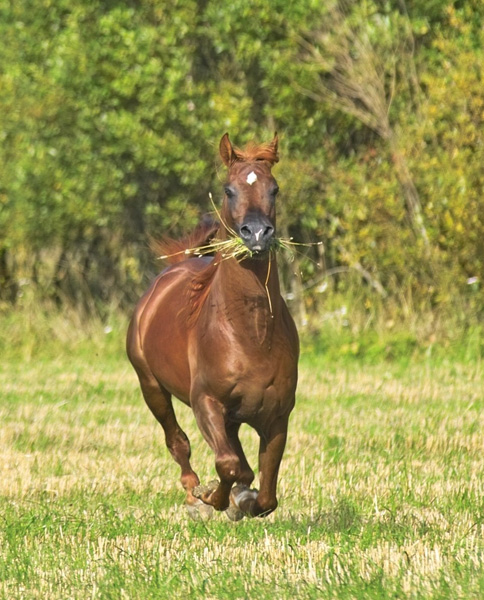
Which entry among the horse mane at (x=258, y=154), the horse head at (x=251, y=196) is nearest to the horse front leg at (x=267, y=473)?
the horse head at (x=251, y=196)

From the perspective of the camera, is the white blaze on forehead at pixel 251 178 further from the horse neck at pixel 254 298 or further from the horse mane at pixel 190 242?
the horse mane at pixel 190 242

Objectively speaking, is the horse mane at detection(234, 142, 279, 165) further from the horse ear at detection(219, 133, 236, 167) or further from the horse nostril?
the horse nostril

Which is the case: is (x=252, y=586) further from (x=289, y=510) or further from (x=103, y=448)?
(x=103, y=448)

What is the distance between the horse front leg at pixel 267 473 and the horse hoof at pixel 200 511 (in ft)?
1.80

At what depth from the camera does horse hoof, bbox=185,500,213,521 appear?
768cm

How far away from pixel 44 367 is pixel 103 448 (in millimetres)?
6337

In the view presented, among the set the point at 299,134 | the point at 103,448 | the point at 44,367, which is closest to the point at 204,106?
the point at 299,134

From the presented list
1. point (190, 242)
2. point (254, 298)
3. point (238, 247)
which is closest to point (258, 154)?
point (238, 247)

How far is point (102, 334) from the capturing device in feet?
62.4

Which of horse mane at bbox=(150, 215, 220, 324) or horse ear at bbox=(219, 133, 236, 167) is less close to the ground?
horse ear at bbox=(219, 133, 236, 167)

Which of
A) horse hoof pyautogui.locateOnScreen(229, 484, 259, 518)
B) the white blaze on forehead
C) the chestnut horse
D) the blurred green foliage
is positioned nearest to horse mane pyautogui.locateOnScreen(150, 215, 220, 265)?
the chestnut horse

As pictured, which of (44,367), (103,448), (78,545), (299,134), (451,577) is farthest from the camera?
(299,134)

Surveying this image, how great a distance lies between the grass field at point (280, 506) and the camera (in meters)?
5.77

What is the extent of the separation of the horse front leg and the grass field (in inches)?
5.1
